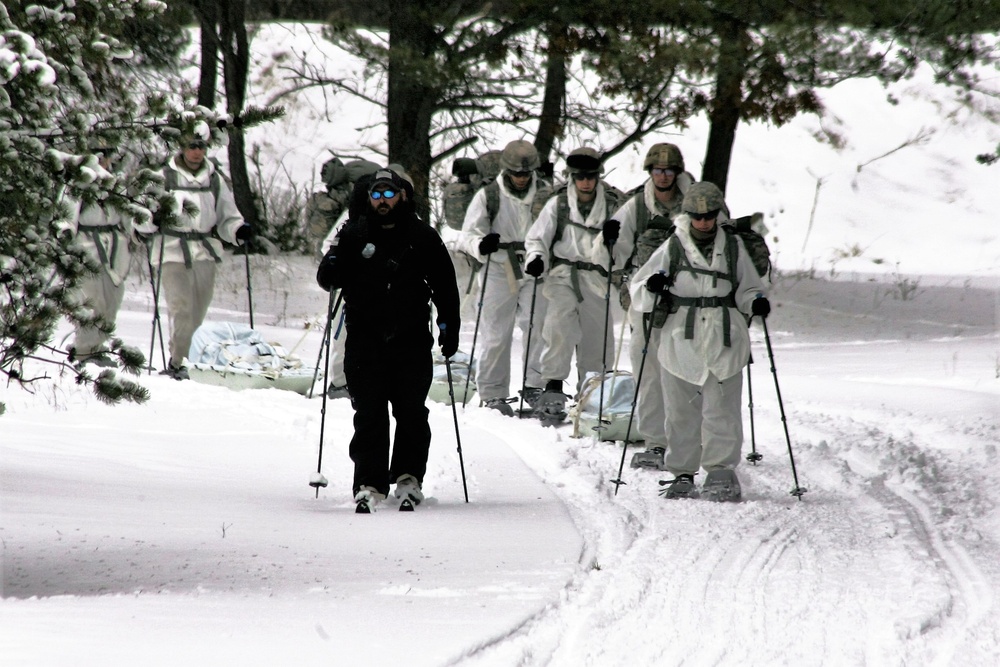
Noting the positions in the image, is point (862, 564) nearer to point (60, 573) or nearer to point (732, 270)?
point (732, 270)

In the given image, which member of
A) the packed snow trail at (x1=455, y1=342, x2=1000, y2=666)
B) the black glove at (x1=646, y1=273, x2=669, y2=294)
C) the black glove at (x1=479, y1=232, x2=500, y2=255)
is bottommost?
the packed snow trail at (x1=455, y1=342, x2=1000, y2=666)

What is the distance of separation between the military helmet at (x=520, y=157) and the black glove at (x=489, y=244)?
78cm

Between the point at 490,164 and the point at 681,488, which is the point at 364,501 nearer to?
the point at 681,488

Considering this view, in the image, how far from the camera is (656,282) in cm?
809

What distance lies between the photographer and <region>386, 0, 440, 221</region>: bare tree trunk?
17.0m

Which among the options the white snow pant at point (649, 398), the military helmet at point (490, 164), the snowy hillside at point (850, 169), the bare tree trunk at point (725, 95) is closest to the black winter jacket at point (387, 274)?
the white snow pant at point (649, 398)

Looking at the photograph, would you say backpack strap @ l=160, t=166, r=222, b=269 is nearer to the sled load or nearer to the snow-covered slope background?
the snow-covered slope background

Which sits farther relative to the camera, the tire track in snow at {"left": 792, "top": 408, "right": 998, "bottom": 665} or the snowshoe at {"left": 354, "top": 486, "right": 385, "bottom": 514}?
the snowshoe at {"left": 354, "top": 486, "right": 385, "bottom": 514}

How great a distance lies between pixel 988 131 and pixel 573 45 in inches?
694

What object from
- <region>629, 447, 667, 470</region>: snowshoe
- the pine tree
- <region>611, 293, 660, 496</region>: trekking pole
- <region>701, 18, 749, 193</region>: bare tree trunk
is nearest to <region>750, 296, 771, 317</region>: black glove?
<region>611, 293, 660, 496</region>: trekking pole

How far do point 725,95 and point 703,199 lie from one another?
8304 mm

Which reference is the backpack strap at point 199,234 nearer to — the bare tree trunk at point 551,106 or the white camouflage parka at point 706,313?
Answer: the white camouflage parka at point 706,313

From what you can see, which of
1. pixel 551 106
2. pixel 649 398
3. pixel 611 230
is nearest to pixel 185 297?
pixel 611 230

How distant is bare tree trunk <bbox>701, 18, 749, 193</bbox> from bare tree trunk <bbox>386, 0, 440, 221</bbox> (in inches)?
137
